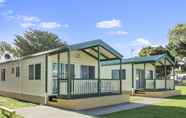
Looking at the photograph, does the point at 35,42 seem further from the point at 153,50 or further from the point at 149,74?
the point at 149,74

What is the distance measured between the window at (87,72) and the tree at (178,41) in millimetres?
29134

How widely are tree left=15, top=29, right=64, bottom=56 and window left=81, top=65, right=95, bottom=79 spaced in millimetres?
30097

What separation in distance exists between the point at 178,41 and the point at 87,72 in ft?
97.9

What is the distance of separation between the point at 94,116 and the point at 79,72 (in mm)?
7489

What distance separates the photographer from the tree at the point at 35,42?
49.0 metres

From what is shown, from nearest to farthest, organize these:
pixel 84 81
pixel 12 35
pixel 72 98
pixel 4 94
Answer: pixel 72 98
pixel 84 81
pixel 4 94
pixel 12 35

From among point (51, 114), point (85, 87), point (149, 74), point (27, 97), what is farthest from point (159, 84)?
point (51, 114)

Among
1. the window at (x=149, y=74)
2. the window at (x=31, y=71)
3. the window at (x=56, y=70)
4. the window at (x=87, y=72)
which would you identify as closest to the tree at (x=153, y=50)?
the window at (x=149, y=74)

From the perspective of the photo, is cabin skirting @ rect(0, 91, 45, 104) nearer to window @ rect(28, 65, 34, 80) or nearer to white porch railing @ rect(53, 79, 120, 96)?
white porch railing @ rect(53, 79, 120, 96)

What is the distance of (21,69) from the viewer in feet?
64.6

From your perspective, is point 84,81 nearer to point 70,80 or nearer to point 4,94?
point 70,80

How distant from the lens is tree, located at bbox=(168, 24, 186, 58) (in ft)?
149

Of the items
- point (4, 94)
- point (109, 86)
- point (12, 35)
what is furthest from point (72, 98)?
point (12, 35)

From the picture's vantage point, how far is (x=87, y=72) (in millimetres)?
20203
